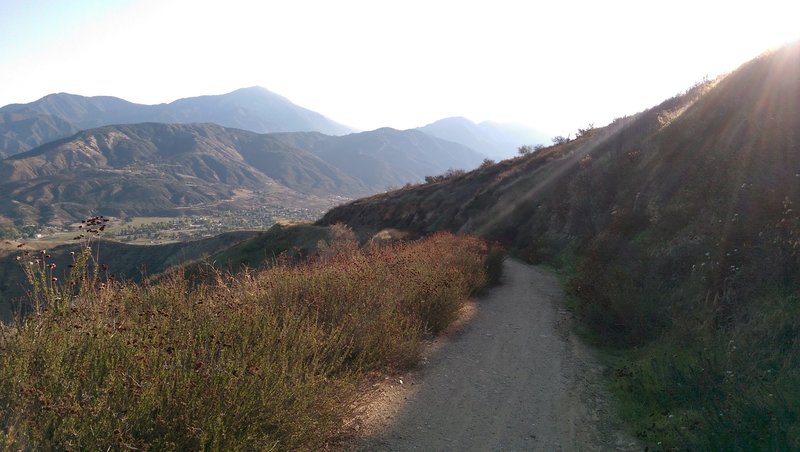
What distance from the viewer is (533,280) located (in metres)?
14.0

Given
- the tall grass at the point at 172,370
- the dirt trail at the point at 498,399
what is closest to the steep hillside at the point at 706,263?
the dirt trail at the point at 498,399

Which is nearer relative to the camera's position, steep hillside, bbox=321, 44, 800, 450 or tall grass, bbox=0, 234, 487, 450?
tall grass, bbox=0, 234, 487, 450

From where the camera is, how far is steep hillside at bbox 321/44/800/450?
471 cm

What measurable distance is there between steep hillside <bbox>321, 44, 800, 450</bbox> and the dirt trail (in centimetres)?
54

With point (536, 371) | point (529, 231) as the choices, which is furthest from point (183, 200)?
point (536, 371)

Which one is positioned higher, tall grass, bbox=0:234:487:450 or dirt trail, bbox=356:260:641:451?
tall grass, bbox=0:234:487:450

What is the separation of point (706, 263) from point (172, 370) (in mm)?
7777

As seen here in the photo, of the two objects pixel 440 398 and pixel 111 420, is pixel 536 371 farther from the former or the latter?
pixel 111 420

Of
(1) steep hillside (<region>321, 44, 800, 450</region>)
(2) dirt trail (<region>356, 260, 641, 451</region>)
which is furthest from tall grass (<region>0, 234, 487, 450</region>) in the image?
(1) steep hillside (<region>321, 44, 800, 450</region>)

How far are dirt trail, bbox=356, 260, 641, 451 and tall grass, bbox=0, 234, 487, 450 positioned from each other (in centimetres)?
59

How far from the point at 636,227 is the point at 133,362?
11871mm

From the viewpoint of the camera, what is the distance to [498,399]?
5.70 meters

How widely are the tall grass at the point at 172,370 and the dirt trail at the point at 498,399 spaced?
59 cm

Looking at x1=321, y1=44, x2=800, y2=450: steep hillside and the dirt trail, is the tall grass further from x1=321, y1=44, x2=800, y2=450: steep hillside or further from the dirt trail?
x1=321, y1=44, x2=800, y2=450: steep hillside
